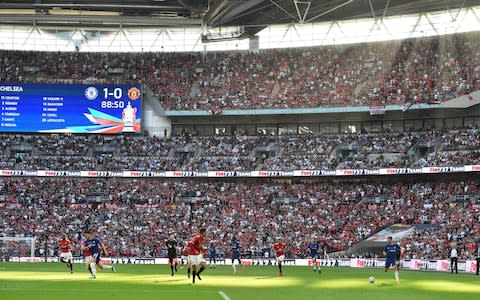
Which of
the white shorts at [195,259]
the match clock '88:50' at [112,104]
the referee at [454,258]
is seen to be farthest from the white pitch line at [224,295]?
the match clock '88:50' at [112,104]

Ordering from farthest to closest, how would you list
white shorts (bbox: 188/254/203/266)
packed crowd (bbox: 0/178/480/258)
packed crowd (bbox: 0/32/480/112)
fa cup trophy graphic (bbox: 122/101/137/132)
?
fa cup trophy graphic (bbox: 122/101/137/132) < packed crowd (bbox: 0/32/480/112) < packed crowd (bbox: 0/178/480/258) < white shorts (bbox: 188/254/203/266)

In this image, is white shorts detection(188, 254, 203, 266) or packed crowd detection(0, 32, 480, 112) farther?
packed crowd detection(0, 32, 480, 112)

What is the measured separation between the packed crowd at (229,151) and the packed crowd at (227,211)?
6.51ft

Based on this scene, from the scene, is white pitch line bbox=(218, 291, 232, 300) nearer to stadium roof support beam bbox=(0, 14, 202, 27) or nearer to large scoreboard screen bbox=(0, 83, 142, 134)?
large scoreboard screen bbox=(0, 83, 142, 134)

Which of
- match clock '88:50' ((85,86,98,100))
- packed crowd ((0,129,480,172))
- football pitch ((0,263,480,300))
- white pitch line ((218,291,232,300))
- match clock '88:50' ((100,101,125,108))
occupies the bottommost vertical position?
football pitch ((0,263,480,300))

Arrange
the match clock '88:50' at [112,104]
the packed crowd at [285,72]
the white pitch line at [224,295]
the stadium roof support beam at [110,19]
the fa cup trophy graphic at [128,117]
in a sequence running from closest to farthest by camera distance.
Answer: the white pitch line at [224,295] < the packed crowd at [285,72] < the match clock '88:50' at [112,104] < the fa cup trophy graphic at [128,117] < the stadium roof support beam at [110,19]

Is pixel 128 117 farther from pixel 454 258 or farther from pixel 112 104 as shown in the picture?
pixel 454 258

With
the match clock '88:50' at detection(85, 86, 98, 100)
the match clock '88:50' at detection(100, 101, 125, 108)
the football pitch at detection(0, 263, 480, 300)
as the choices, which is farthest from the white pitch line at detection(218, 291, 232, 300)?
the match clock '88:50' at detection(85, 86, 98, 100)

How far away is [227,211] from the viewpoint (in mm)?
70188

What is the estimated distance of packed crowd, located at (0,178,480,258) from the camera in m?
64.2

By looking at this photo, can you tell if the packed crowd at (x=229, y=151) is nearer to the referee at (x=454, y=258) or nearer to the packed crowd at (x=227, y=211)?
the packed crowd at (x=227, y=211)

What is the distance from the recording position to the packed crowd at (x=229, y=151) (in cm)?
7088

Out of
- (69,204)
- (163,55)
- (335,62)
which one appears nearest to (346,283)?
(69,204)

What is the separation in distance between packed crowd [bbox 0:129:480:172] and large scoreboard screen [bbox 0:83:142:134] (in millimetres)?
2297
